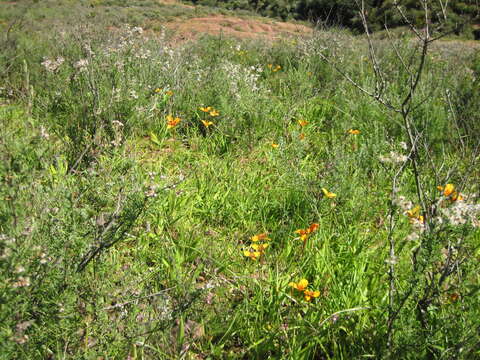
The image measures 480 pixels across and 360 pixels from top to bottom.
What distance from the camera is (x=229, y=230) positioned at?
8.51 feet

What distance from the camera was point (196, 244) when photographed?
2.41 m

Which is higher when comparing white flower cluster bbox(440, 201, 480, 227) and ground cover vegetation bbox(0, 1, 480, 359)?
white flower cluster bbox(440, 201, 480, 227)

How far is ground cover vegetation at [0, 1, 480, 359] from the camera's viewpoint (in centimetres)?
150

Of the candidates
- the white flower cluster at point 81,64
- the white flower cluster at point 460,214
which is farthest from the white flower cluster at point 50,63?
the white flower cluster at point 460,214

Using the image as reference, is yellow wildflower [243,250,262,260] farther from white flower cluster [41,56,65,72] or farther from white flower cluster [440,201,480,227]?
white flower cluster [41,56,65,72]

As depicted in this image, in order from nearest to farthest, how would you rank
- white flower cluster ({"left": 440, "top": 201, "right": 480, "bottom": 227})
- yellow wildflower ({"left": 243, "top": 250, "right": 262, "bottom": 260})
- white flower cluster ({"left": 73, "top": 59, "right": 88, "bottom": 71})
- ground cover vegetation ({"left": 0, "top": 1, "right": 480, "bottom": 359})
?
white flower cluster ({"left": 440, "top": 201, "right": 480, "bottom": 227}), ground cover vegetation ({"left": 0, "top": 1, "right": 480, "bottom": 359}), yellow wildflower ({"left": 243, "top": 250, "right": 262, "bottom": 260}), white flower cluster ({"left": 73, "top": 59, "right": 88, "bottom": 71})

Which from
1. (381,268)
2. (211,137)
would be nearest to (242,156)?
(211,137)

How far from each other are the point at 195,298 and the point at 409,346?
85cm

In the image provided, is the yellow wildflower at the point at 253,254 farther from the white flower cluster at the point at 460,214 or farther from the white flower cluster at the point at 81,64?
the white flower cluster at the point at 81,64

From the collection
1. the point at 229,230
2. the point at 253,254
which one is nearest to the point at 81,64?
the point at 229,230

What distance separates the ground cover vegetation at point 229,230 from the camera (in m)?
1.50

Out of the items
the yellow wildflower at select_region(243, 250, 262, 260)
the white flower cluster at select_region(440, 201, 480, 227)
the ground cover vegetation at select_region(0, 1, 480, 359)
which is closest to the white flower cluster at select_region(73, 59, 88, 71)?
the ground cover vegetation at select_region(0, 1, 480, 359)

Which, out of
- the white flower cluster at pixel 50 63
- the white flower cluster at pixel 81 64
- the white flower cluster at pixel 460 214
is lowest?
the white flower cluster at pixel 460 214

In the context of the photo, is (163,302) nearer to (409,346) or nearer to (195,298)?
(195,298)
